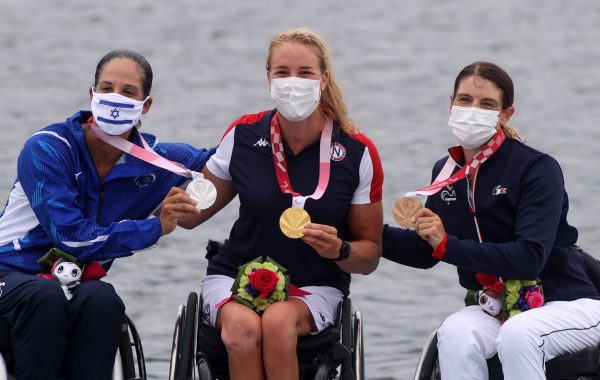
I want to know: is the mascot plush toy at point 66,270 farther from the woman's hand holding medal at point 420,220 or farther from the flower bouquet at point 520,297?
the flower bouquet at point 520,297

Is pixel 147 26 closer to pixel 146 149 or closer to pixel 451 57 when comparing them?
pixel 451 57

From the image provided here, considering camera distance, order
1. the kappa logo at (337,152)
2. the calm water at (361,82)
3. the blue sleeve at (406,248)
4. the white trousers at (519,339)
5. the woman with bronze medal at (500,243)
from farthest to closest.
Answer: the calm water at (361,82) < the blue sleeve at (406,248) < the kappa logo at (337,152) < the woman with bronze medal at (500,243) < the white trousers at (519,339)

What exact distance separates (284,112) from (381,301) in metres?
5.33

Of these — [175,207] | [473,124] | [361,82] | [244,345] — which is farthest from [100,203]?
[361,82]

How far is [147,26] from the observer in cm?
2580

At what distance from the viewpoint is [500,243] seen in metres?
6.53

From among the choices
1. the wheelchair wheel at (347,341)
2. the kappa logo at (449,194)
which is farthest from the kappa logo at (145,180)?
the kappa logo at (449,194)

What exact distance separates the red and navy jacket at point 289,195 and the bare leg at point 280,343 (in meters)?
0.39

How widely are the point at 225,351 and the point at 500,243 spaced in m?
1.35

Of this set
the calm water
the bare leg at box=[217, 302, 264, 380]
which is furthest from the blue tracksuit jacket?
the calm water

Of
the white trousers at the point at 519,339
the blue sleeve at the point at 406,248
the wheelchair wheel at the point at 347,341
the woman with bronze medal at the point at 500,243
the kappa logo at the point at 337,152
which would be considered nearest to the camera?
the white trousers at the point at 519,339

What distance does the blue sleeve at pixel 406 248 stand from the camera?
22.7 feet

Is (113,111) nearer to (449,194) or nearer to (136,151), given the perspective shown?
(136,151)

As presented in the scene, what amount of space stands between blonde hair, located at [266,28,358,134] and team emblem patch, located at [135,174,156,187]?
0.76m
